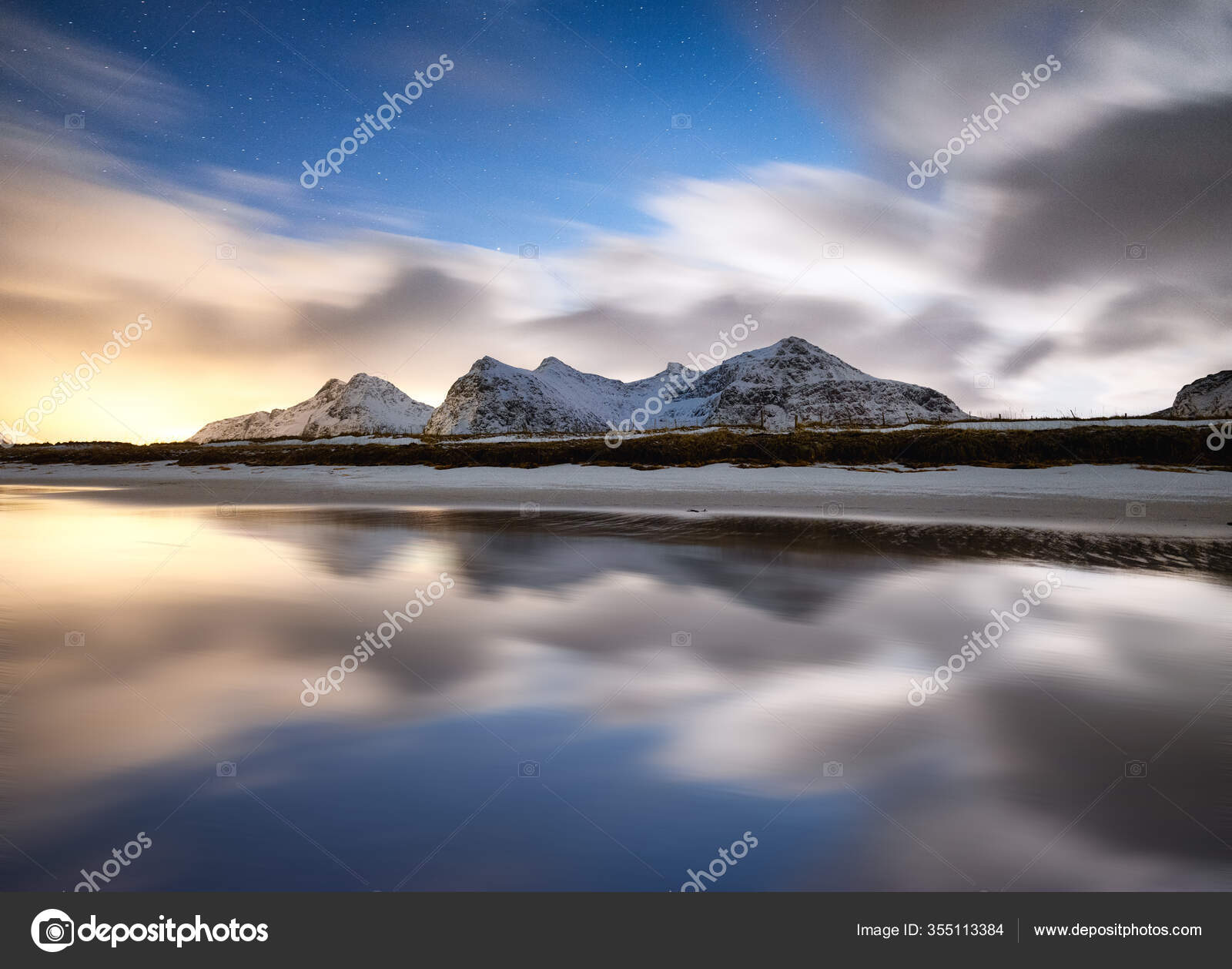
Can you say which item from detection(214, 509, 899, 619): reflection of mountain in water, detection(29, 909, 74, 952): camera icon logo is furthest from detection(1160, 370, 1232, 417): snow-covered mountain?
detection(29, 909, 74, 952): camera icon logo

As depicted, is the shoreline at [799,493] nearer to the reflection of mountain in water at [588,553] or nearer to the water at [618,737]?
the reflection of mountain in water at [588,553]

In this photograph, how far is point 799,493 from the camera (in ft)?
78.5

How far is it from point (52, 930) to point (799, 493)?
74.4 ft

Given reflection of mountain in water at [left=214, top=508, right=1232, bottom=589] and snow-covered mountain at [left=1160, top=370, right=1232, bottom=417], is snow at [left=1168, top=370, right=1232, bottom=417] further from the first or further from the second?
reflection of mountain in water at [left=214, top=508, right=1232, bottom=589]

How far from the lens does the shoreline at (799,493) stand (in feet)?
61.9

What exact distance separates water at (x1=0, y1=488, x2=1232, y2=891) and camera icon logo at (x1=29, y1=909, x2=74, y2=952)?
6.6 inches

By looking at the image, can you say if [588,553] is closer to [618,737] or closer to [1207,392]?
[618,737]

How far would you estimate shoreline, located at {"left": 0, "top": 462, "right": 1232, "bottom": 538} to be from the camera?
61.9ft

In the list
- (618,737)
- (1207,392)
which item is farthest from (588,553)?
(1207,392)

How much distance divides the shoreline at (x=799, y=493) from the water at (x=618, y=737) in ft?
33.1

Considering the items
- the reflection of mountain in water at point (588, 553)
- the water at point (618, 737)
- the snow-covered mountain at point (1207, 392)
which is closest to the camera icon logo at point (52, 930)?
the water at point (618, 737)

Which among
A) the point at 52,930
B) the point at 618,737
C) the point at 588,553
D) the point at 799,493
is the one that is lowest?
the point at 52,930

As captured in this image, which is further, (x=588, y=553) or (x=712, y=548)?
(x=712, y=548)

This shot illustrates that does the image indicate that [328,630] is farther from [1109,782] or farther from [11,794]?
[1109,782]
